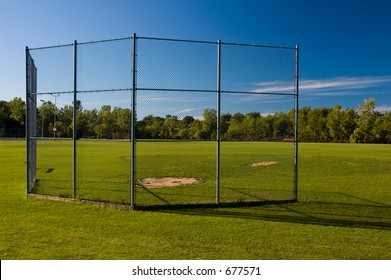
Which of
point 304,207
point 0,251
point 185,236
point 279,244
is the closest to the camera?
point 0,251

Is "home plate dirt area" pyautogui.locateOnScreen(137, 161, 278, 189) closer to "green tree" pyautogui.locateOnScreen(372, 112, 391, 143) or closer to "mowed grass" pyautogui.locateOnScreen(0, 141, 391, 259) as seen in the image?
"mowed grass" pyautogui.locateOnScreen(0, 141, 391, 259)

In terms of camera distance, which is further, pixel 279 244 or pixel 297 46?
pixel 297 46

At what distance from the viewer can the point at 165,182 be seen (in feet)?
42.7

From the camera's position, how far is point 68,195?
9742 millimetres

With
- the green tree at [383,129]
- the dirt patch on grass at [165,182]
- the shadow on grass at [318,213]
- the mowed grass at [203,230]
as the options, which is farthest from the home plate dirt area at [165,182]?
the green tree at [383,129]

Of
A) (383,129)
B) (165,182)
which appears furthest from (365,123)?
(165,182)

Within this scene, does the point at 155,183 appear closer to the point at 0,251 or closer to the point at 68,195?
the point at 68,195

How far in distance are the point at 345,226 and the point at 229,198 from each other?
10.7ft

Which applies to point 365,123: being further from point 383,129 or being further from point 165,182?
point 165,182

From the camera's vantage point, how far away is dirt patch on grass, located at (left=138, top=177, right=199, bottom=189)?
1225cm

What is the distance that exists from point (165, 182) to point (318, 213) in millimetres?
5939

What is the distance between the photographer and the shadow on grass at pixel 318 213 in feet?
24.9
